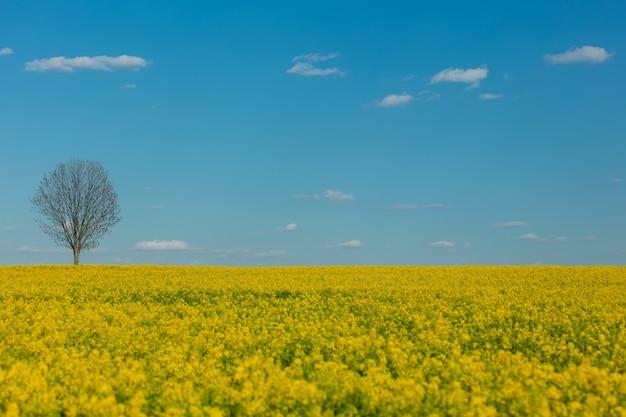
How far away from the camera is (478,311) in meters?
20.2

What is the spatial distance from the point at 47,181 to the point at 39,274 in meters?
18.5

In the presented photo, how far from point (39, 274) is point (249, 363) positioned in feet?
96.4

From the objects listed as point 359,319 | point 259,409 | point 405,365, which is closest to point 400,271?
point 359,319

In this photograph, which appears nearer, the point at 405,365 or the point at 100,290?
the point at 405,365

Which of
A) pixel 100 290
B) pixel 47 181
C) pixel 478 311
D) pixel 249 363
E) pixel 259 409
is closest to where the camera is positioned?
pixel 259 409

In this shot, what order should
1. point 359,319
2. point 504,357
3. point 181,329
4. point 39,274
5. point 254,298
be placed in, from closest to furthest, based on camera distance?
point 504,357
point 181,329
point 359,319
point 254,298
point 39,274

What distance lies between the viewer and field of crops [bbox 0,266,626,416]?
908cm

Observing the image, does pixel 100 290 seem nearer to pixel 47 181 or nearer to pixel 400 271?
pixel 400 271

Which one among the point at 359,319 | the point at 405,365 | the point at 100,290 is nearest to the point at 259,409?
the point at 405,365

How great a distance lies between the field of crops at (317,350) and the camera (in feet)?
29.8

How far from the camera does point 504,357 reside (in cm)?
1209

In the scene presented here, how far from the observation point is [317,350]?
1276cm

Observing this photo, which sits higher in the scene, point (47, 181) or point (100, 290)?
point (47, 181)

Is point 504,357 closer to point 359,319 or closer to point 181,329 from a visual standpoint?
point 359,319
